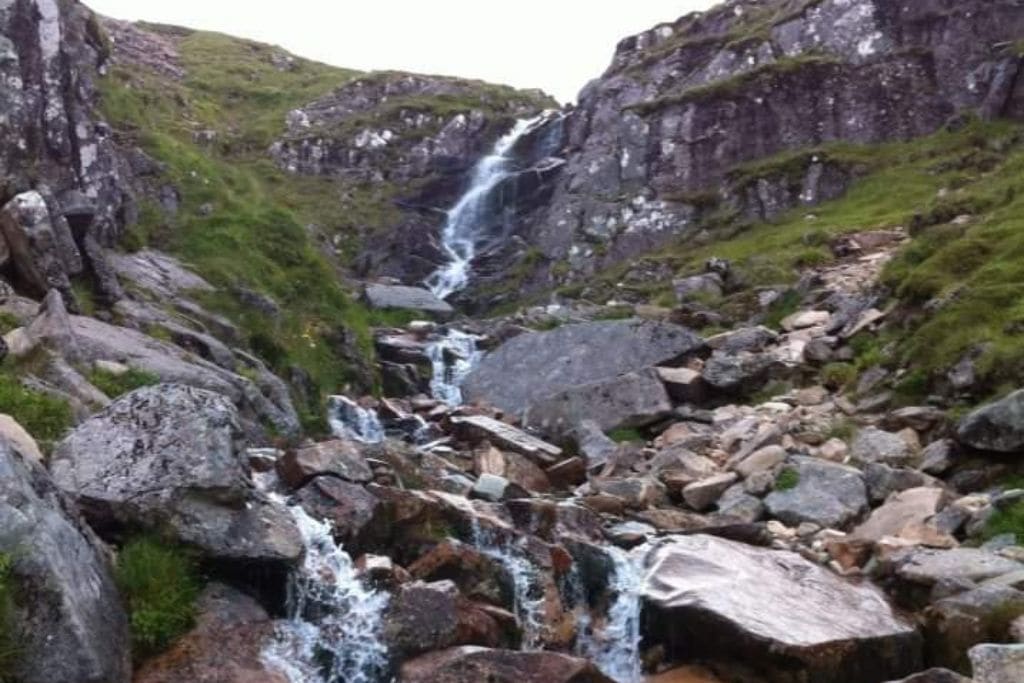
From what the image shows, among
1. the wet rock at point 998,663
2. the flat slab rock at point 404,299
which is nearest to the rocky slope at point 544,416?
the wet rock at point 998,663

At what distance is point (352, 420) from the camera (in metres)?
21.8

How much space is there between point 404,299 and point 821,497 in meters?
25.7

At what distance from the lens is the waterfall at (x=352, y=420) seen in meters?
21.2

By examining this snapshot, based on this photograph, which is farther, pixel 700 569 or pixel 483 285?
pixel 483 285

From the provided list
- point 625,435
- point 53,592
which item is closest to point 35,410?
point 53,592

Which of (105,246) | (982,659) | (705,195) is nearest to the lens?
(982,659)

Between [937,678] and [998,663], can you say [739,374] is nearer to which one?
[937,678]

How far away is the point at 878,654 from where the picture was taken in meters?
10.5

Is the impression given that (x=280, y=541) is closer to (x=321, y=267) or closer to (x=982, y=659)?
(x=982, y=659)

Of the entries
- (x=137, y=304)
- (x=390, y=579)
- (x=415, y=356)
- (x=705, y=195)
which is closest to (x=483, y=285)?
(x=705, y=195)

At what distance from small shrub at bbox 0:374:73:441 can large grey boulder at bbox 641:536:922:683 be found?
6729mm

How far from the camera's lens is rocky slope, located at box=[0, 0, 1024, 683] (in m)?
9.66

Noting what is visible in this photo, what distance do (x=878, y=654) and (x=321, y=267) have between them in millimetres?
19970

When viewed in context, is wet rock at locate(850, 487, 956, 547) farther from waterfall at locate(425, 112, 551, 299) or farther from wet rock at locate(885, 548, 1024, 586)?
waterfall at locate(425, 112, 551, 299)
